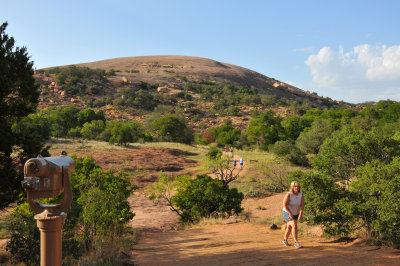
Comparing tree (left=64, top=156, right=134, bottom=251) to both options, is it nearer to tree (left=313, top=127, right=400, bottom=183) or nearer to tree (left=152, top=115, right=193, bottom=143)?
tree (left=313, top=127, right=400, bottom=183)

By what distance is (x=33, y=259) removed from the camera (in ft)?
18.1

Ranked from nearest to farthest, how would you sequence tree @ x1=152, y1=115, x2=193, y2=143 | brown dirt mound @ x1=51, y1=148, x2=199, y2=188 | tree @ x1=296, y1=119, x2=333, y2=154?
brown dirt mound @ x1=51, y1=148, x2=199, y2=188 → tree @ x1=296, y1=119, x2=333, y2=154 → tree @ x1=152, y1=115, x2=193, y2=143

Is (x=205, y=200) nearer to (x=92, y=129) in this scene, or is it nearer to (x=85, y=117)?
(x=92, y=129)

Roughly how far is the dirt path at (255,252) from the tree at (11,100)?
9.79 ft

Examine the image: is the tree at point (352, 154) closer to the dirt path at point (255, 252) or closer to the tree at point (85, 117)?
the dirt path at point (255, 252)

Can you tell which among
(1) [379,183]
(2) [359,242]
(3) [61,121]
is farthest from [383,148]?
(3) [61,121]

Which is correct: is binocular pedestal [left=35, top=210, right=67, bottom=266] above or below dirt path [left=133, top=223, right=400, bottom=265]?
above

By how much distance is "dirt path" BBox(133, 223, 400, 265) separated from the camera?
16.6 feet

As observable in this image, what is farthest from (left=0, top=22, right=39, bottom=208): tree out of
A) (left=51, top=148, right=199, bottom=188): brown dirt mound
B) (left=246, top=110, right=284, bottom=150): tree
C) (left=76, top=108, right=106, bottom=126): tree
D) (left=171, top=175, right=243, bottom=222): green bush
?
(left=76, top=108, right=106, bottom=126): tree

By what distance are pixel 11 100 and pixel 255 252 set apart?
612cm

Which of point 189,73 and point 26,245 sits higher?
point 189,73

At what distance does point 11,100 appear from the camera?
6.94 meters

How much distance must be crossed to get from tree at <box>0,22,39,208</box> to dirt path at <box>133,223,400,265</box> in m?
2.98

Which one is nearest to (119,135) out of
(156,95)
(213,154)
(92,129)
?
(92,129)
